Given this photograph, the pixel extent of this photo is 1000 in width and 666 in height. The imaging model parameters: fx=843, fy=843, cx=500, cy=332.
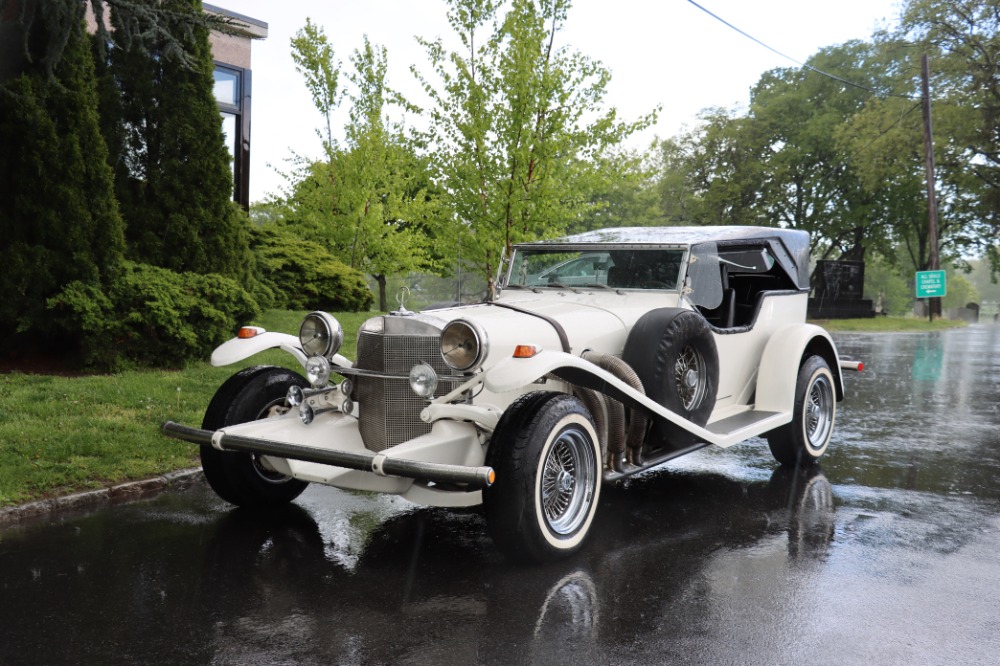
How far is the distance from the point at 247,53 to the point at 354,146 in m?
5.48

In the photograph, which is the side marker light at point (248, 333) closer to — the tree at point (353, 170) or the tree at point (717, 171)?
the tree at point (353, 170)

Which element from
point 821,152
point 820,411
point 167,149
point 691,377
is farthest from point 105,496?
point 821,152

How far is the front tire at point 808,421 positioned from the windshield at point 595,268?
151 cm

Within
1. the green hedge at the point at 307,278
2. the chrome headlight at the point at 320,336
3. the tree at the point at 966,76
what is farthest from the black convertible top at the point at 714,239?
the tree at the point at 966,76

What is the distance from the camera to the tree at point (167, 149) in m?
10.2

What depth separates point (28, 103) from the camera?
880 centimetres

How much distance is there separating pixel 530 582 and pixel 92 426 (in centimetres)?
455

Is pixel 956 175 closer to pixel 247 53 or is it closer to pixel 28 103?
pixel 247 53

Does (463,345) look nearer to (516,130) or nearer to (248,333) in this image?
(248,333)

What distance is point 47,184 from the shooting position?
899 cm

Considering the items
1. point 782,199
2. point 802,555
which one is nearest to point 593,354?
point 802,555

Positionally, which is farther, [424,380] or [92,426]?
[92,426]

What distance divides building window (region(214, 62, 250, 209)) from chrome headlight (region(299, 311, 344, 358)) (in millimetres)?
13526

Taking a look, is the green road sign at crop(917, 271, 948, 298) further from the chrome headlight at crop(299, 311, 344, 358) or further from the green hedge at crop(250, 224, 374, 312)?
the chrome headlight at crop(299, 311, 344, 358)
